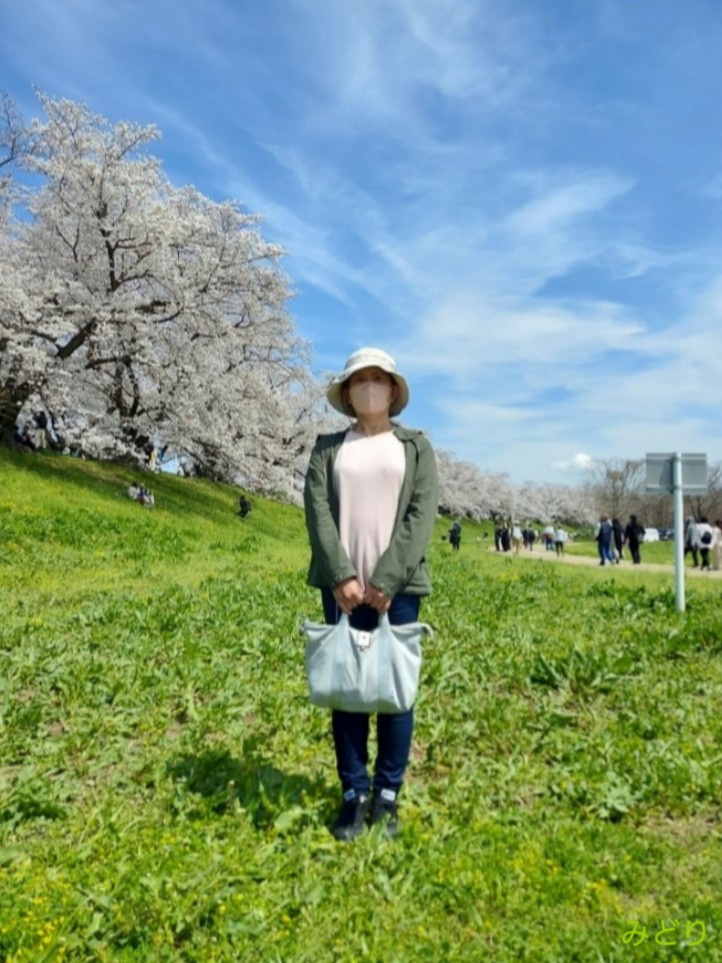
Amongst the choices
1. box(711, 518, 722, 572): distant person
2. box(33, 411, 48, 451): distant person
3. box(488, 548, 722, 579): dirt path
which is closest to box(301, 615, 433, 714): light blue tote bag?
box(488, 548, 722, 579): dirt path

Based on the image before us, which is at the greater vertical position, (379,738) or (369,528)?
(369,528)

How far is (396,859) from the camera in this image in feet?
12.1

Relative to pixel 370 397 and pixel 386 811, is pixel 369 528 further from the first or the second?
pixel 386 811

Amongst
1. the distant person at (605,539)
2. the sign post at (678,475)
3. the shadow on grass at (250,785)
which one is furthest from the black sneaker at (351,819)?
the distant person at (605,539)

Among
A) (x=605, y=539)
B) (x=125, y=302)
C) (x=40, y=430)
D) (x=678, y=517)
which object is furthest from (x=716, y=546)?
(x=40, y=430)

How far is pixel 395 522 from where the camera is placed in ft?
12.8

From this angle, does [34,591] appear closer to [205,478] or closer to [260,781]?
[260,781]

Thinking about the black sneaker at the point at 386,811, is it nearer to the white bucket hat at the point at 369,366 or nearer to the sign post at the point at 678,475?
the white bucket hat at the point at 369,366

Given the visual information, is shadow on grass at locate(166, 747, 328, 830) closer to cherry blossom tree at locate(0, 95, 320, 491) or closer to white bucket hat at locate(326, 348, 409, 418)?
white bucket hat at locate(326, 348, 409, 418)

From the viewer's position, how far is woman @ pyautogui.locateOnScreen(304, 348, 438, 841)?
12.5ft

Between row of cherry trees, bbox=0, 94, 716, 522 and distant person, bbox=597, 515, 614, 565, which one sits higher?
row of cherry trees, bbox=0, 94, 716, 522

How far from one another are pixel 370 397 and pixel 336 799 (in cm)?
248

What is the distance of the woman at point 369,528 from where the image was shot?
12.5 feet

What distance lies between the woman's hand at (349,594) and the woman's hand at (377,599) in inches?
1.3
